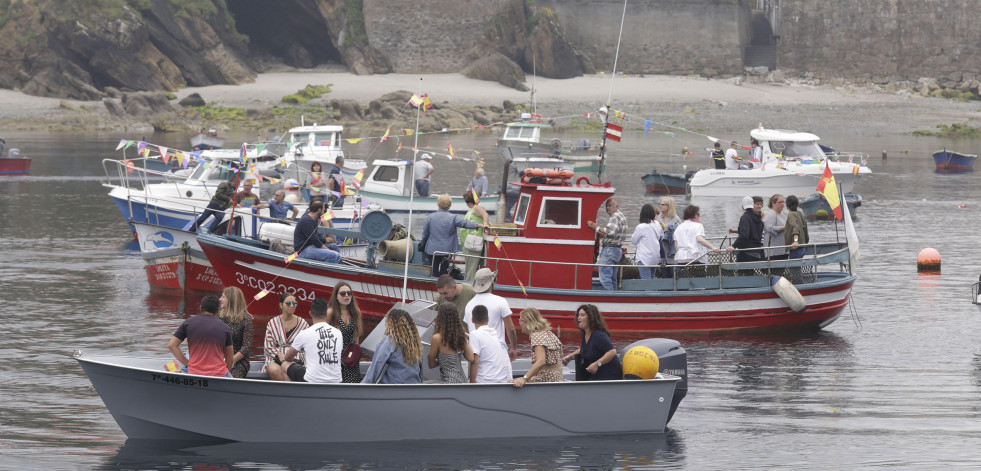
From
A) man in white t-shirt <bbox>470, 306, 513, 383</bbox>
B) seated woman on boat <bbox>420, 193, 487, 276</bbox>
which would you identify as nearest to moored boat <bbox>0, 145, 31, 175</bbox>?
seated woman on boat <bbox>420, 193, 487, 276</bbox>

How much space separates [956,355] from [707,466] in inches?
265

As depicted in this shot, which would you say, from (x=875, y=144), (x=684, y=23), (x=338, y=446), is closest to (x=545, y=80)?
(x=684, y=23)

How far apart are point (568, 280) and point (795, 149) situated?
22510mm

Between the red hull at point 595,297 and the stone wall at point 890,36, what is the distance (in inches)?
2815

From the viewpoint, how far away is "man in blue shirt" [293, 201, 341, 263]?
1742 centimetres

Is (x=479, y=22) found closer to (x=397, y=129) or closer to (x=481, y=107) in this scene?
(x=481, y=107)

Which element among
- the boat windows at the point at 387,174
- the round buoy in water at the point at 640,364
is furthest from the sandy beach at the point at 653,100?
the round buoy in water at the point at 640,364

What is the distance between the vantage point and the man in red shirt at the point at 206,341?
11.3 m

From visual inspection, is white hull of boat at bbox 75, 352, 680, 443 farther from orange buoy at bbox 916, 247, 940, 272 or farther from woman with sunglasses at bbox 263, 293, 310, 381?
orange buoy at bbox 916, 247, 940, 272

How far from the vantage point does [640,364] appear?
12.1 metres

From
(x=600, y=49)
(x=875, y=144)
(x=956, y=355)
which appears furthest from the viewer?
(x=600, y=49)

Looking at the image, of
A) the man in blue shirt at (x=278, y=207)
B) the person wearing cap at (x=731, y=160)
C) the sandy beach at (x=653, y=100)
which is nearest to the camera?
the man in blue shirt at (x=278, y=207)

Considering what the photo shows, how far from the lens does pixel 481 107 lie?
68062 mm

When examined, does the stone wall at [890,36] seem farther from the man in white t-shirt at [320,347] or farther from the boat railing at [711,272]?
the man in white t-shirt at [320,347]
